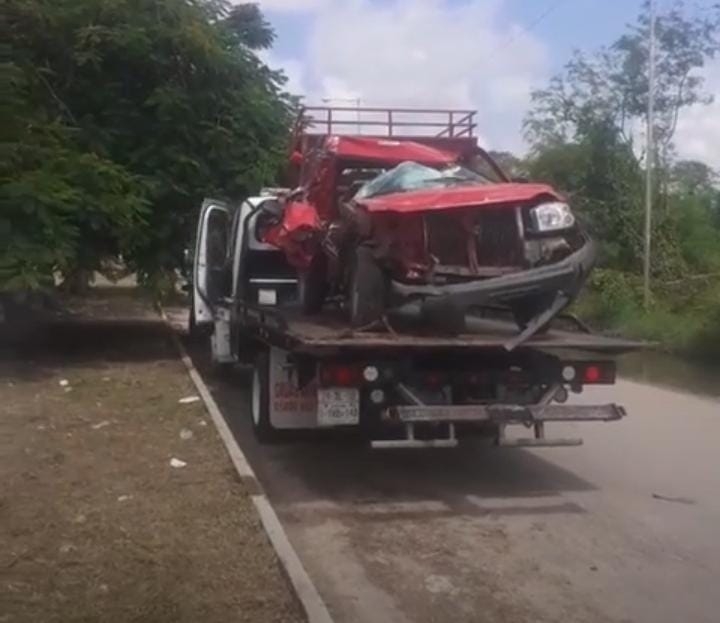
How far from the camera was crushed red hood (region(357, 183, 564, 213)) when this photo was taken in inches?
311

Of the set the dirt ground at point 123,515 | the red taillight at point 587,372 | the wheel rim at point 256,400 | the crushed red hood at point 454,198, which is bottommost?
the dirt ground at point 123,515

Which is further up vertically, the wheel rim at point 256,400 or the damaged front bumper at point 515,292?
the damaged front bumper at point 515,292

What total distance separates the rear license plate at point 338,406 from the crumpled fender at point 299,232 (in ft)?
6.65

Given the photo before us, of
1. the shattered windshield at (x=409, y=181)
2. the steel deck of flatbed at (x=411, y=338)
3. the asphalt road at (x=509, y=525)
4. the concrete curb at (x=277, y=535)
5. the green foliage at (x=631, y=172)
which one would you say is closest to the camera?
the concrete curb at (x=277, y=535)

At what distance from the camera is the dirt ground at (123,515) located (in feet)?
18.0

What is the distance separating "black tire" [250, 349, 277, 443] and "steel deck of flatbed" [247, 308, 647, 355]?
12.8 inches

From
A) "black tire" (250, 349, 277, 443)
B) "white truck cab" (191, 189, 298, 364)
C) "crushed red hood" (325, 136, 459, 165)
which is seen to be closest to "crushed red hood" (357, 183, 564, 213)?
"crushed red hood" (325, 136, 459, 165)

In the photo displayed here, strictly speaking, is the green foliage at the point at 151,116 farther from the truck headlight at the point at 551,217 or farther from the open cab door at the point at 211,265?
the truck headlight at the point at 551,217

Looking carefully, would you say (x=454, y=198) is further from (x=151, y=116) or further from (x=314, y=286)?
(x=151, y=116)

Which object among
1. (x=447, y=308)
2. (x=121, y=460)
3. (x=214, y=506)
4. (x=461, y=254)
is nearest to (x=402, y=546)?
(x=214, y=506)

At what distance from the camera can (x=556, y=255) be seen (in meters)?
8.14

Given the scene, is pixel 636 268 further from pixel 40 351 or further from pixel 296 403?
pixel 296 403

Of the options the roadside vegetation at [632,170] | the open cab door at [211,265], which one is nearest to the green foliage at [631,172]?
the roadside vegetation at [632,170]

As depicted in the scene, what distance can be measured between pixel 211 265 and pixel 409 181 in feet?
17.8
